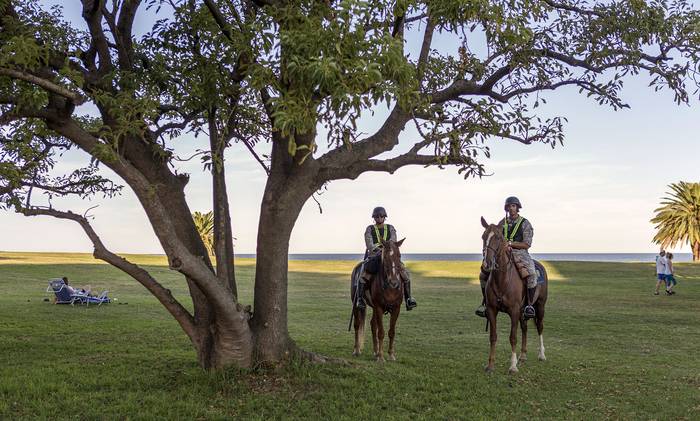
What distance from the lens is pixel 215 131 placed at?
38.1 ft

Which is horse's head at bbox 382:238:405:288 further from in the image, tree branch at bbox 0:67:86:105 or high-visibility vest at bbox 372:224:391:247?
tree branch at bbox 0:67:86:105

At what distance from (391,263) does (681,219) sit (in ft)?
197

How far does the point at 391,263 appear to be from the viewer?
11992 millimetres

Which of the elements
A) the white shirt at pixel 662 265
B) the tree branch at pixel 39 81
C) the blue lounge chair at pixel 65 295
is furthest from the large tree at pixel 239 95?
the white shirt at pixel 662 265

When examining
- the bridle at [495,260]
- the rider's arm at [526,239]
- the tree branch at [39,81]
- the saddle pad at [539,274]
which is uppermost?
the tree branch at [39,81]

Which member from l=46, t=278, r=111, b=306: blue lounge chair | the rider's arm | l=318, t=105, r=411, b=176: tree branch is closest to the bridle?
the rider's arm

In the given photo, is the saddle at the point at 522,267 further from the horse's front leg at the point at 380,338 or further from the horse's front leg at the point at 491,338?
the horse's front leg at the point at 380,338

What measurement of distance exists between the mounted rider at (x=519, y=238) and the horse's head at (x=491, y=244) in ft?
2.73

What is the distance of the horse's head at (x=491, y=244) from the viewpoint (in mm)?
11312

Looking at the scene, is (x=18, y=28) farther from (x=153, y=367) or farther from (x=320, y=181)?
(x=153, y=367)

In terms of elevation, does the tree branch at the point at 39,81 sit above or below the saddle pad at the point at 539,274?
above

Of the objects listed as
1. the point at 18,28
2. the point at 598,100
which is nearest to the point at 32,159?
the point at 18,28

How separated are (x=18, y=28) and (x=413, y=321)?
15417 millimetres

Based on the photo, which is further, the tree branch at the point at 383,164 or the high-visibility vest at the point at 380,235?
the high-visibility vest at the point at 380,235
